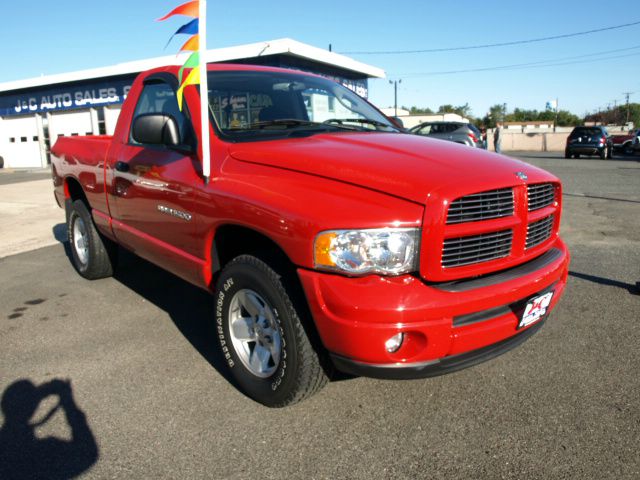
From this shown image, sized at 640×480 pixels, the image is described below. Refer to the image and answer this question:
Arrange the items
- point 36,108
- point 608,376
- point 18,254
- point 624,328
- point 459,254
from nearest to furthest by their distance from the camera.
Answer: point 459,254 < point 608,376 < point 624,328 < point 18,254 < point 36,108

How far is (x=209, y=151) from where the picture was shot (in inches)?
120

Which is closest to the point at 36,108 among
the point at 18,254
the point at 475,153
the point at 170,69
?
the point at 18,254

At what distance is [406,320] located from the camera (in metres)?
2.25

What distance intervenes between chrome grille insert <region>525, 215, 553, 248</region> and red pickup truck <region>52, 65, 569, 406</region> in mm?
14

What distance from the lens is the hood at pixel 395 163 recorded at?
2.42m

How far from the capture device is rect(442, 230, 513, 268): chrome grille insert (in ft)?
7.90

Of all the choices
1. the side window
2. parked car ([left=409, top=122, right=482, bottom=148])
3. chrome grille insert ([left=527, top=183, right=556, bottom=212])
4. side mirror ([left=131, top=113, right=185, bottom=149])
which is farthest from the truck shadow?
parked car ([left=409, top=122, right=482, bottom=148])

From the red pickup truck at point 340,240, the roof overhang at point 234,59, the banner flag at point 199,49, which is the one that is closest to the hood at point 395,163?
the red pickup truck at point 340,240

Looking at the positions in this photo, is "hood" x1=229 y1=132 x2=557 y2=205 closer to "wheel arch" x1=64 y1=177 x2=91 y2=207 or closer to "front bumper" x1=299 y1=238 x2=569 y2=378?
"front bumper" x1=299 y1=238 x2=569 y2=378

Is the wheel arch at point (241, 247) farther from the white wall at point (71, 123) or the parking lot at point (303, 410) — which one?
the white wall at point (71, 123)

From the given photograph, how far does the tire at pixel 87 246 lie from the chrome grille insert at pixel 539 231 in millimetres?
3925

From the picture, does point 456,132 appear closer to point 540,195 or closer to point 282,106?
point 282,106

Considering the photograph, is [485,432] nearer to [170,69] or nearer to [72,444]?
[72,444]

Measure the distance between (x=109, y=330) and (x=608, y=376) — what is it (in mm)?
3446
